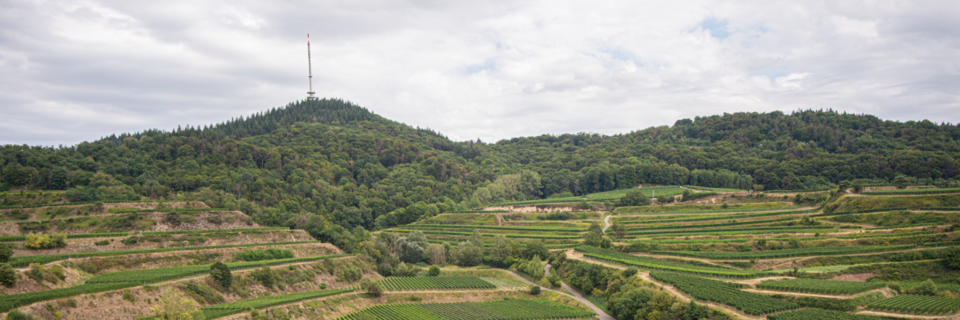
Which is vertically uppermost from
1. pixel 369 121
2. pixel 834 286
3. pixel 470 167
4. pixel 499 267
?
pixel 369 121

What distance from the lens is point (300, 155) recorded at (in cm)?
12544

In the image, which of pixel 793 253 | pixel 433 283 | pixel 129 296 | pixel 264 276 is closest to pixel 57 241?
pixel 129 296

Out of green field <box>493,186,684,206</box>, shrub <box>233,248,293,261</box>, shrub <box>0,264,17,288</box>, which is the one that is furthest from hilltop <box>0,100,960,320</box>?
green field <box>493,186,684,206</box>

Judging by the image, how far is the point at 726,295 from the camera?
4003cm

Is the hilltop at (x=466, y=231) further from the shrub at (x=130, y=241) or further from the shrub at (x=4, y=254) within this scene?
the shrub at (x=4, y=254)

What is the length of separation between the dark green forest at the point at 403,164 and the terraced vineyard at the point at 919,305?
60.2m

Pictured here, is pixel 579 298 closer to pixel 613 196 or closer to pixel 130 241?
pixel 130 241

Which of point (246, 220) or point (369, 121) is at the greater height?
point (369, 121)

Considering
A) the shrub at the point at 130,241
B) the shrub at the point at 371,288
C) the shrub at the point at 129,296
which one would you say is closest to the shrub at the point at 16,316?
the shrub at the point at 129,296

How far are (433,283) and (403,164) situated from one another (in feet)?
289

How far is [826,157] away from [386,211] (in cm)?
10941

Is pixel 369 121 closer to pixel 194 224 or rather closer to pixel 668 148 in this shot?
pixel 668 148

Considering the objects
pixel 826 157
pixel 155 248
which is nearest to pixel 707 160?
pixel 826 157

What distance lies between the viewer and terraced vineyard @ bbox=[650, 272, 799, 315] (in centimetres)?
3691
